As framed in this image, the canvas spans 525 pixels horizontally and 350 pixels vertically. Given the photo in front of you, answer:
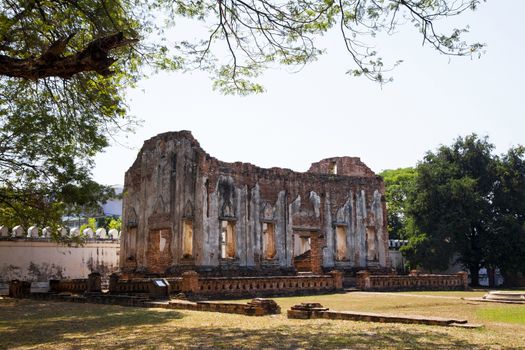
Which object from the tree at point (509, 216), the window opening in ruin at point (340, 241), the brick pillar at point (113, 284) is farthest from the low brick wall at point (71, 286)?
the tree at point (509, 216)

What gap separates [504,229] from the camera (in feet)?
83.0

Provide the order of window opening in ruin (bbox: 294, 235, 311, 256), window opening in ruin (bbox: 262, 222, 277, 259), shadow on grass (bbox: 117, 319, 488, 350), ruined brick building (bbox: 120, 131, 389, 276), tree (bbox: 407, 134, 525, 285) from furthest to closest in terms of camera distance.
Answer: window opening in ruin (bbox: 294, 235, 311, 256) → tree (bbox: 407, 134, 525, 285) → window opening in ruin (bbox: 262, 222, 277, 259) → ruined brick building (bbox: 120, 131, 389, 276) → shadow on grass (bbox: 117, 319, 488, 350)

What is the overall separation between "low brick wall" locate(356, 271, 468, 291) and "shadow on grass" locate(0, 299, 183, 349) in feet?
33.3

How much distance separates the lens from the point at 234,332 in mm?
7680

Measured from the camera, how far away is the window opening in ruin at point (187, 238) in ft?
63.4

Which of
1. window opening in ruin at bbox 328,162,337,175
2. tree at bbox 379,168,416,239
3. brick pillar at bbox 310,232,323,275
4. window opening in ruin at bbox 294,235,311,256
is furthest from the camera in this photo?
tree at bbox 379,168,416,239

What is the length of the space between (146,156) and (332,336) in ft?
51.3

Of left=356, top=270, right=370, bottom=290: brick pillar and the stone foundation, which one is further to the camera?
left=356, top=270, right=370, bottom=290: brick pillar

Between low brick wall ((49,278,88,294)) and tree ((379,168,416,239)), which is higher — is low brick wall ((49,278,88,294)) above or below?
below

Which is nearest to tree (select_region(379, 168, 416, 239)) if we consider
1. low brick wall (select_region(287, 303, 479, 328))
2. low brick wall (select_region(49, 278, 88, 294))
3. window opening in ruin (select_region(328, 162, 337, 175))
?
window opening in ruin (select_region(328, 162, 337, 175))

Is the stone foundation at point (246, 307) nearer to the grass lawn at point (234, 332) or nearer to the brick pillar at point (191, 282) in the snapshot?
the grass lawn at point (234, 332)

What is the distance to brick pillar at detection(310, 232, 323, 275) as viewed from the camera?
2227cm

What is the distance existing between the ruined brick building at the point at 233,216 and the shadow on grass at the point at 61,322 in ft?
22.4

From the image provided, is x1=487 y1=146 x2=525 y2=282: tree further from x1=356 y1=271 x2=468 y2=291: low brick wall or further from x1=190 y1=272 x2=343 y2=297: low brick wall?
x1=190 y1=272 x2=343 y2=297: low brick wall
